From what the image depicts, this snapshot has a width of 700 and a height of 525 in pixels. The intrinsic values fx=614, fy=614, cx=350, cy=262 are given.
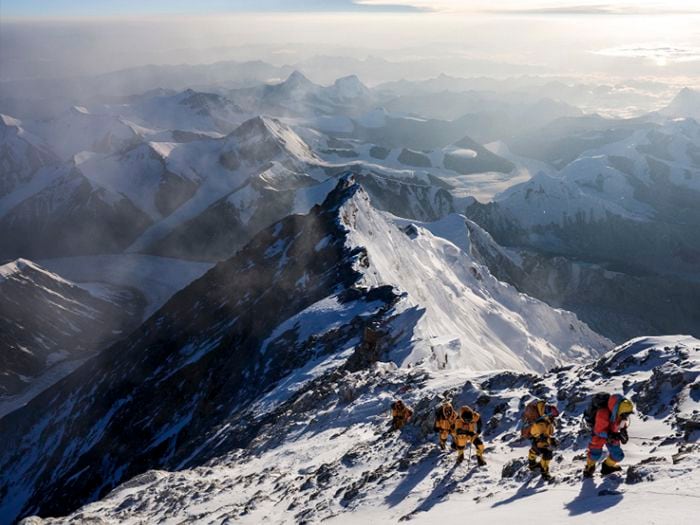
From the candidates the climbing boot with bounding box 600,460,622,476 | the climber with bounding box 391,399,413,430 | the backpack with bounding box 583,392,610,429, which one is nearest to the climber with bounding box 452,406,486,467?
the backpack with bounding box 583,392,610,429

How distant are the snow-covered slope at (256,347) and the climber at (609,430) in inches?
834

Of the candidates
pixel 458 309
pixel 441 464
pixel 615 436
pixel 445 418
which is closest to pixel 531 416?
pixel 615 436

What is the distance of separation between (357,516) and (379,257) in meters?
69.2

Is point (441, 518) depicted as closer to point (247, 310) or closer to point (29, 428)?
point (247, 310)

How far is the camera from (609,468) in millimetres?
18938

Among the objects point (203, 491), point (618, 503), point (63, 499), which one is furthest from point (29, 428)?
point (618, 503)

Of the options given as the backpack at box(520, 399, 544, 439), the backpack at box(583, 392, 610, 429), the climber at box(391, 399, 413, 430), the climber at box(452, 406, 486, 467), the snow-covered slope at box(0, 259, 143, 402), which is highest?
the backpack at box(583, 392, 610, 429)

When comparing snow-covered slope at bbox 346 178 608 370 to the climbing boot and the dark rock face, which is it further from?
the climbing boot

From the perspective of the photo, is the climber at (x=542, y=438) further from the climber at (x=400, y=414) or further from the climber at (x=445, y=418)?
the climber at (x=400, y=414)

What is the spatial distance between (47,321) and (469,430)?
563ft

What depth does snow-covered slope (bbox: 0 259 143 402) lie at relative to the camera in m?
153

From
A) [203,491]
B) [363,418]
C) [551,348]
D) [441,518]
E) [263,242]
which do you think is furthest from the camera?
[551,348]

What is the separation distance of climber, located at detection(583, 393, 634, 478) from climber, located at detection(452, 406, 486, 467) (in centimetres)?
527

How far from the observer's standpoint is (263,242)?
102 m
